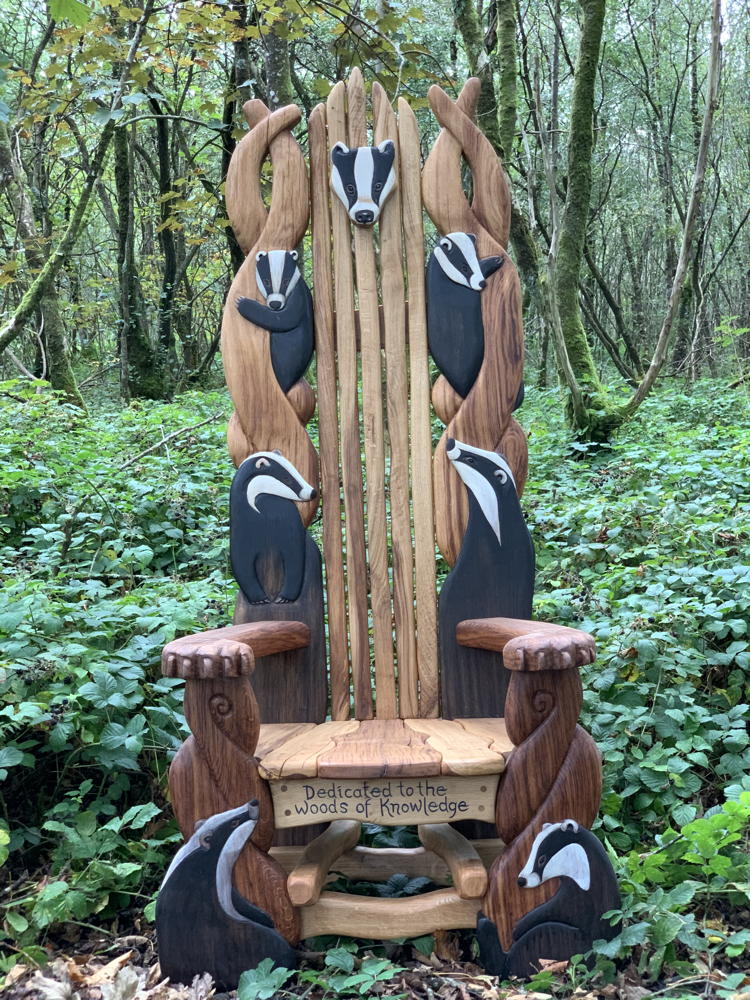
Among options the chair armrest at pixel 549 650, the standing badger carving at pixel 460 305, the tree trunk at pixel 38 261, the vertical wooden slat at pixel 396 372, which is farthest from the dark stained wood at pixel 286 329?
the tree trunk at pixel 38 261

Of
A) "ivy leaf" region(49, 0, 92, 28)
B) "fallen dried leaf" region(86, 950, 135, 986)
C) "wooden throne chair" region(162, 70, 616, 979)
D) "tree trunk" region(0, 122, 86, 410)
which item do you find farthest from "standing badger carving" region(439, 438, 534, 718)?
"tree trunk" region(0, 122, 86, 410)

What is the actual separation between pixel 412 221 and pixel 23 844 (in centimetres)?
187

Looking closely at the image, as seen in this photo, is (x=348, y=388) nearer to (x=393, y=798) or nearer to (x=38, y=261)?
(x=393, y=798)

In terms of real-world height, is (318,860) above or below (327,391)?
below

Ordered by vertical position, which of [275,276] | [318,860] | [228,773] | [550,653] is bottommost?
[318,860]

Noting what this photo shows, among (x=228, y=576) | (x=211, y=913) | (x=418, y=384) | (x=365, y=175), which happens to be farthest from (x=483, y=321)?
(x=228, y=576)

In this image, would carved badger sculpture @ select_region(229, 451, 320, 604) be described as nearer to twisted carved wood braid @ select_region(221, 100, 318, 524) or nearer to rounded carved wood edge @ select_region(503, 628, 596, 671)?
twisted carved wood braid @ select_region(221, 100, 318, 524)

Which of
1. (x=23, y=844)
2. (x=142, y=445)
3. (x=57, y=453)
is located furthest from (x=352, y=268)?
(x=142, y=445)

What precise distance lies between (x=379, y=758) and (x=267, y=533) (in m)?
0.68

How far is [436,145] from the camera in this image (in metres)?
2.17

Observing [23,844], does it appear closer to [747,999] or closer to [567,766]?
[567,766]

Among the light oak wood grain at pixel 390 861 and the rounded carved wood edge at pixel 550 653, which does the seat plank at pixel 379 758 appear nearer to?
the rounded carved wood edge at pixel 550 653

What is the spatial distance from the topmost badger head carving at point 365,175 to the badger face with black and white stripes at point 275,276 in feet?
0.73

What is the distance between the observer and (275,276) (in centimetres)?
213
